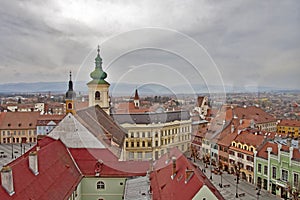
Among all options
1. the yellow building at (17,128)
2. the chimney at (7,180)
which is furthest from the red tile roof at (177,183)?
the yellow building at (17,128)

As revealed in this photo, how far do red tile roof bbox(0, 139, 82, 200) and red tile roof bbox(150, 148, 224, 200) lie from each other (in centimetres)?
634

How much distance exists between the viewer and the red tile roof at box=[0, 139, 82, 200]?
1772 cm

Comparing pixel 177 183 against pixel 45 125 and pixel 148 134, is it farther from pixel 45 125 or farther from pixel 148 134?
pixel 45 125

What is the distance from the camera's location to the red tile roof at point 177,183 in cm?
1927

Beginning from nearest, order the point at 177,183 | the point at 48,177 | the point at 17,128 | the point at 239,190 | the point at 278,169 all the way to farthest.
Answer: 1. the point at 177,183
2. the point at 48,177
3. the point at 278,169
4. the point at 239,190
5. the point at 17,128

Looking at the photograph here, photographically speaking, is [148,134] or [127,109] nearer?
[148,134]

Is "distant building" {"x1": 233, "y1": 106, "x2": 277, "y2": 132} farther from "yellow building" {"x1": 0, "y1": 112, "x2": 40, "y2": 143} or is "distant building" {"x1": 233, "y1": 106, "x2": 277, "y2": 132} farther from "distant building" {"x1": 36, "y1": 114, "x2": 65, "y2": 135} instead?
"yellow building" {"x1": 0, "y1": 112, "x2": 40, "y2": 143}

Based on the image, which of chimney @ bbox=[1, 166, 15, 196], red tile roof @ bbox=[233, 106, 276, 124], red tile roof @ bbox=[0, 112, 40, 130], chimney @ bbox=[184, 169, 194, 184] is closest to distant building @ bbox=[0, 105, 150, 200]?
chimney @ bbox=[1, 166, 15, 196]

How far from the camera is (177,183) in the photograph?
67.6 feet

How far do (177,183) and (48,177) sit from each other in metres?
8.77

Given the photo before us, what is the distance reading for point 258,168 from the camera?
38.8 meters

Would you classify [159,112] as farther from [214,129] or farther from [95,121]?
[95,121]

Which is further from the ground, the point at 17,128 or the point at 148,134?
the point at 148,134

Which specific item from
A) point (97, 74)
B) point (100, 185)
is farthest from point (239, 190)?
point (97, 74)
